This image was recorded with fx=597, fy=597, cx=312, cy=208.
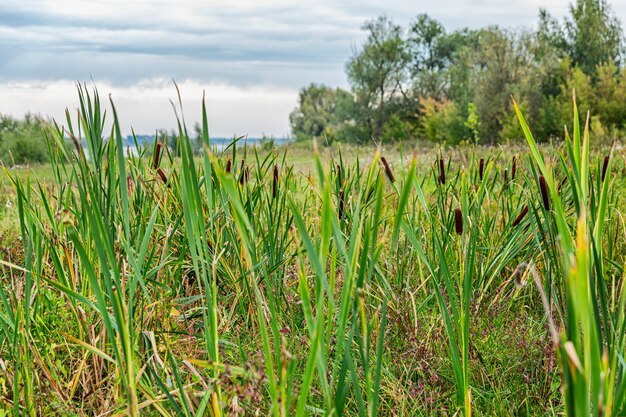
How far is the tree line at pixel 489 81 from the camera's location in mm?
25844

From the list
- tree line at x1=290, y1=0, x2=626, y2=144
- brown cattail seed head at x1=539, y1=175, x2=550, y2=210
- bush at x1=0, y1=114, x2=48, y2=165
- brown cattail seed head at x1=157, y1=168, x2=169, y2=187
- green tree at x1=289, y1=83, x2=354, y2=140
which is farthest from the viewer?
green tree at x1=289, y1=83, x2=354, y2=140

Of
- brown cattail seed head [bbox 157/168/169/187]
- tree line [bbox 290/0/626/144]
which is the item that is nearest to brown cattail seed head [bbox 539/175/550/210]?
brown cattail seed head [bbox 157/168/169/187]

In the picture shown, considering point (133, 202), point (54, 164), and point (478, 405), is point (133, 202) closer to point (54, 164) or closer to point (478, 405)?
point (54, 164)

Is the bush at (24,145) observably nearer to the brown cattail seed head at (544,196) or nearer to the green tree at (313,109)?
the brown cattail seed head at (544,196)

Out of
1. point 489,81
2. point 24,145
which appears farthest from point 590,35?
point 24,145

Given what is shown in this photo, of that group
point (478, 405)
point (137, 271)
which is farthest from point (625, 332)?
point (137, 271)

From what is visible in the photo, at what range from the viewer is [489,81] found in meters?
→ 28.8

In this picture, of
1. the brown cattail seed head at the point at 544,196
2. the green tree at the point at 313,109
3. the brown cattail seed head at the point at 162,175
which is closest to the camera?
the brown cattail seed head at the point at 544,196

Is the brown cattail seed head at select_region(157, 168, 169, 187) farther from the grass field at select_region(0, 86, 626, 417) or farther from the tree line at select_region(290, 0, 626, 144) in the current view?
the tree line at select_region(290, 0, 626, 144)

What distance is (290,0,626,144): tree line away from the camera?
25.8m

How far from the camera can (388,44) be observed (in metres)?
39.3

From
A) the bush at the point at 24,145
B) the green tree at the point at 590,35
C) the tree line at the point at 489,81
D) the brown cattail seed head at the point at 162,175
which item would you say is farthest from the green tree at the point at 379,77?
the brown cattail seed head at the point at 162,175

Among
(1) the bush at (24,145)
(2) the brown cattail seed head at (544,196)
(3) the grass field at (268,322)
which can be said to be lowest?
(3) the grass field at (268,322)

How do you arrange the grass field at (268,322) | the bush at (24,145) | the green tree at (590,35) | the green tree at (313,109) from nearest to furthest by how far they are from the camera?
the grass field at (268,322) < the bush at (24,145) < the green tree at (590,35) < the green tree at (313,109)
